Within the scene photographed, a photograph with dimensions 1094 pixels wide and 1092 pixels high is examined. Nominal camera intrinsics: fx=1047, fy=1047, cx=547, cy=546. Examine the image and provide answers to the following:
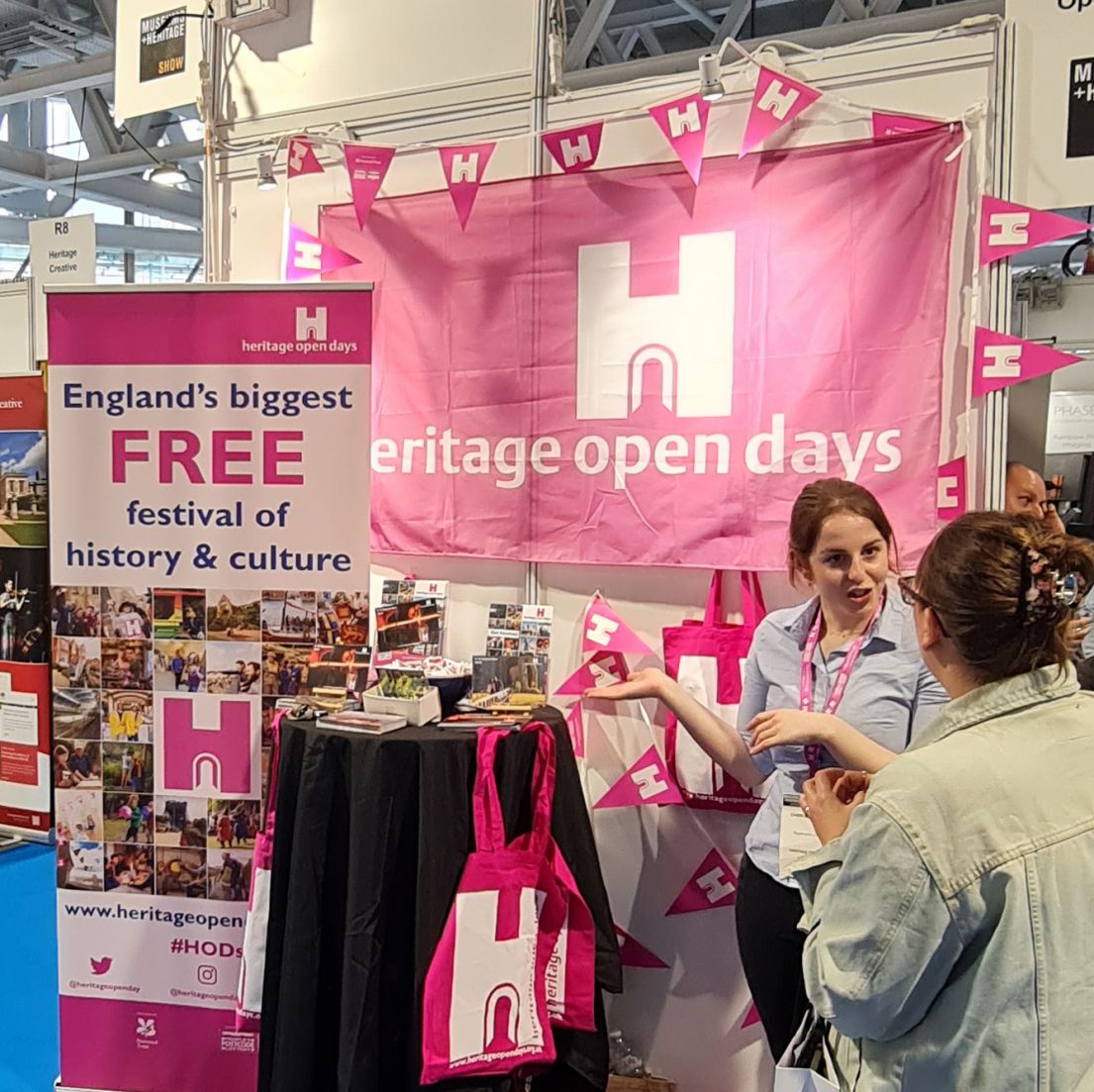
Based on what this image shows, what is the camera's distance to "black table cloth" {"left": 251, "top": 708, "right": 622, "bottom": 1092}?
1.90 metres

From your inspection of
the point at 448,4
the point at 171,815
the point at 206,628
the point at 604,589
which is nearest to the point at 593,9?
the point at 448,4

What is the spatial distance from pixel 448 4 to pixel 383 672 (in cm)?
169

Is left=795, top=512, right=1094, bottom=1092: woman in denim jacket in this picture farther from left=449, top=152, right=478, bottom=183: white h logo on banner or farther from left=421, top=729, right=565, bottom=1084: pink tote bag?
left=449, top=152, right=478, bottom=183: white h logo on banner

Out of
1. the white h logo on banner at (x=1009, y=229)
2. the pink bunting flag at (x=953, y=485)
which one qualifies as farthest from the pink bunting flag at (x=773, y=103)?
the pink bunting flag at (x=953, y=485)

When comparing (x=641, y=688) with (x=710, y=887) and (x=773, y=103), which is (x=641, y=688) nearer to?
(x=710, y=887)

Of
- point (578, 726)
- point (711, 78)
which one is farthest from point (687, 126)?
point (578, 726)

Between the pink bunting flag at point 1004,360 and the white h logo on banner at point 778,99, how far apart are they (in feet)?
2.00

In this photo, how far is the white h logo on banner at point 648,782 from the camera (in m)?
2.40

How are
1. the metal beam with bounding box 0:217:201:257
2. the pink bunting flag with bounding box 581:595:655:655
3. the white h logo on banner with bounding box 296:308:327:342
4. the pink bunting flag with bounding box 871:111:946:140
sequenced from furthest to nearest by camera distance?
the metal beam with bounding box 0:217:201:257 < the pink bunting flag with bounding box 581:595:655:655 < the white h logo on banner with bounding box 296:308:327:342 < the pink bunting flag with bounding box 871:111:946:140

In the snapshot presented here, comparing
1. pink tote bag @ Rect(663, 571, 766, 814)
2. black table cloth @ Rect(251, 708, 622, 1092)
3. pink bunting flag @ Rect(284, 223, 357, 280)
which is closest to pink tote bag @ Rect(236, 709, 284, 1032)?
black table cloth @ Rect(251, 708, 622, 1092)

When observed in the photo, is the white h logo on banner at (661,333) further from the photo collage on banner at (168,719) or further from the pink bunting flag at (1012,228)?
the photo collage on banner at (168,719)

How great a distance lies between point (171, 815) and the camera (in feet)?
7.48

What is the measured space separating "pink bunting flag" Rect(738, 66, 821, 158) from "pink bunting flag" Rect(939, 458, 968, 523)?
31.3 inches

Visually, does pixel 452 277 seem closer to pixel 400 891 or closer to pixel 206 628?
pixel 206 628
